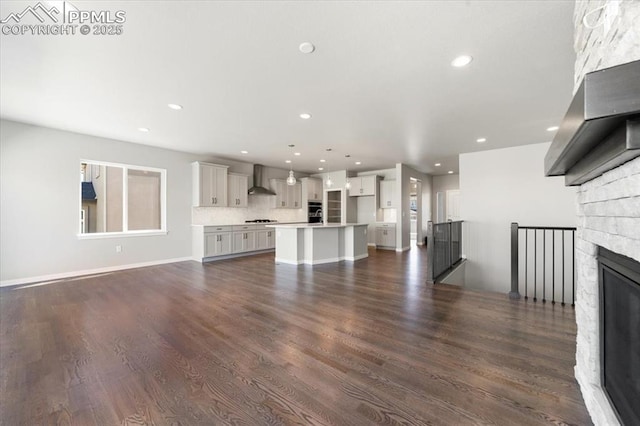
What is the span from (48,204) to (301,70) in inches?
211

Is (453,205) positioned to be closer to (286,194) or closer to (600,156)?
(286,194)

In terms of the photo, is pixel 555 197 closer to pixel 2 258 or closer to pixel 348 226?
pixel 348 226

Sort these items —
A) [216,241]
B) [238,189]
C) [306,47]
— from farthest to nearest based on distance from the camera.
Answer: [238,189] < [216,241] < [306,47]

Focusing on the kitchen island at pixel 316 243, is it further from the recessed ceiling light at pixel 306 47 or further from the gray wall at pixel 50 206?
the recessed ceiling light at pixel 306 47

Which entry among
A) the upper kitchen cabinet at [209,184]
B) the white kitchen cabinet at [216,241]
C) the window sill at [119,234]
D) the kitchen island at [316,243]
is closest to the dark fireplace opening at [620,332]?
the kitchen island at [316,243]

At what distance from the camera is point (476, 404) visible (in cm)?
158

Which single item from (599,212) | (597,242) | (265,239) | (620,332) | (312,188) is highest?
(312,188)

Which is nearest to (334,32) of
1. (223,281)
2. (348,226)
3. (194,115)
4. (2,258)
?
(194,115)

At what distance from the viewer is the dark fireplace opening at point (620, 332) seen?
1.13m

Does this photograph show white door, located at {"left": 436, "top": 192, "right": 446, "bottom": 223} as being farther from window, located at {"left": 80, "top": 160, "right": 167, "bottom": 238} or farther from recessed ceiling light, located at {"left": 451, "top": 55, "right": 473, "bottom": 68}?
window, located at {"left": 80, "top": 160, "right": 167, "bottom": 238}

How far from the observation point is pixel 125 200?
5738 mm

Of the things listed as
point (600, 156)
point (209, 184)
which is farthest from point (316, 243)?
point (600, 156)

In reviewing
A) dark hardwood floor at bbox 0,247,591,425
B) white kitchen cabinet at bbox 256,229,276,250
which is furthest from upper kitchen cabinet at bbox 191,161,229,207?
dark hardwood floor at bbox 0,247,591,425

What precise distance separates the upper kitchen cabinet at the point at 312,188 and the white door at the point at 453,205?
17.6 feet
